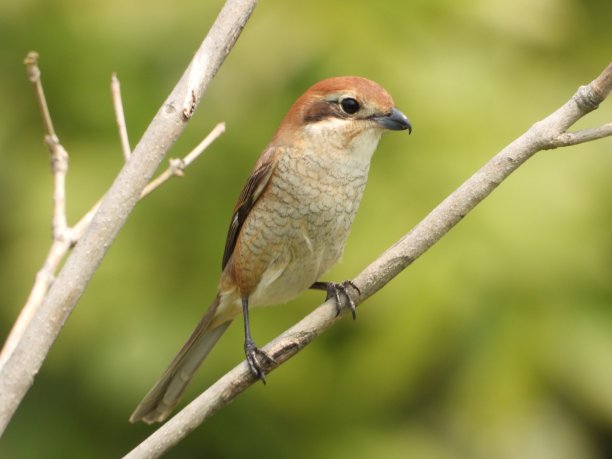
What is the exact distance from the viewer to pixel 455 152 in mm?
3783

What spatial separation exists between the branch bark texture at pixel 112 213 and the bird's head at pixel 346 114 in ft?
3.50

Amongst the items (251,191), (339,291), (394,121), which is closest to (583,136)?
(394,121)

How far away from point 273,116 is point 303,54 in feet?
0.93

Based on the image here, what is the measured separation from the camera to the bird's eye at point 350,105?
311 cm

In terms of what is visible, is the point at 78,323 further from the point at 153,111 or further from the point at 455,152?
the point at 455,152

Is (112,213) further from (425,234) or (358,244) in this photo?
(358,244)

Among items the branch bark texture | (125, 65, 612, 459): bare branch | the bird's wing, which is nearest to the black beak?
the bird's wing

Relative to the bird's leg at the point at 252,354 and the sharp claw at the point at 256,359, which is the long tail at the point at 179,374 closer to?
the bird's leg at the point at 252,354

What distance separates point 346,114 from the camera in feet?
10.3

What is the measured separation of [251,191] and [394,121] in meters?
0.58

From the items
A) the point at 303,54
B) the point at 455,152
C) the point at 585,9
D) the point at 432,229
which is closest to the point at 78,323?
the point at 303,54

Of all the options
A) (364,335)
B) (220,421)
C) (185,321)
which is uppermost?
(364,335)

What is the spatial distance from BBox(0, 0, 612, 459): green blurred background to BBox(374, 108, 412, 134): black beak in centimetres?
61

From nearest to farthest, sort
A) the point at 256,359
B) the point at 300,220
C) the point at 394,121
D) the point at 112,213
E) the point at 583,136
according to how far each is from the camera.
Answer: the point at 112,213, the point at 583,136, the point at 256,359, the point at 394,121, the point at 300,220
